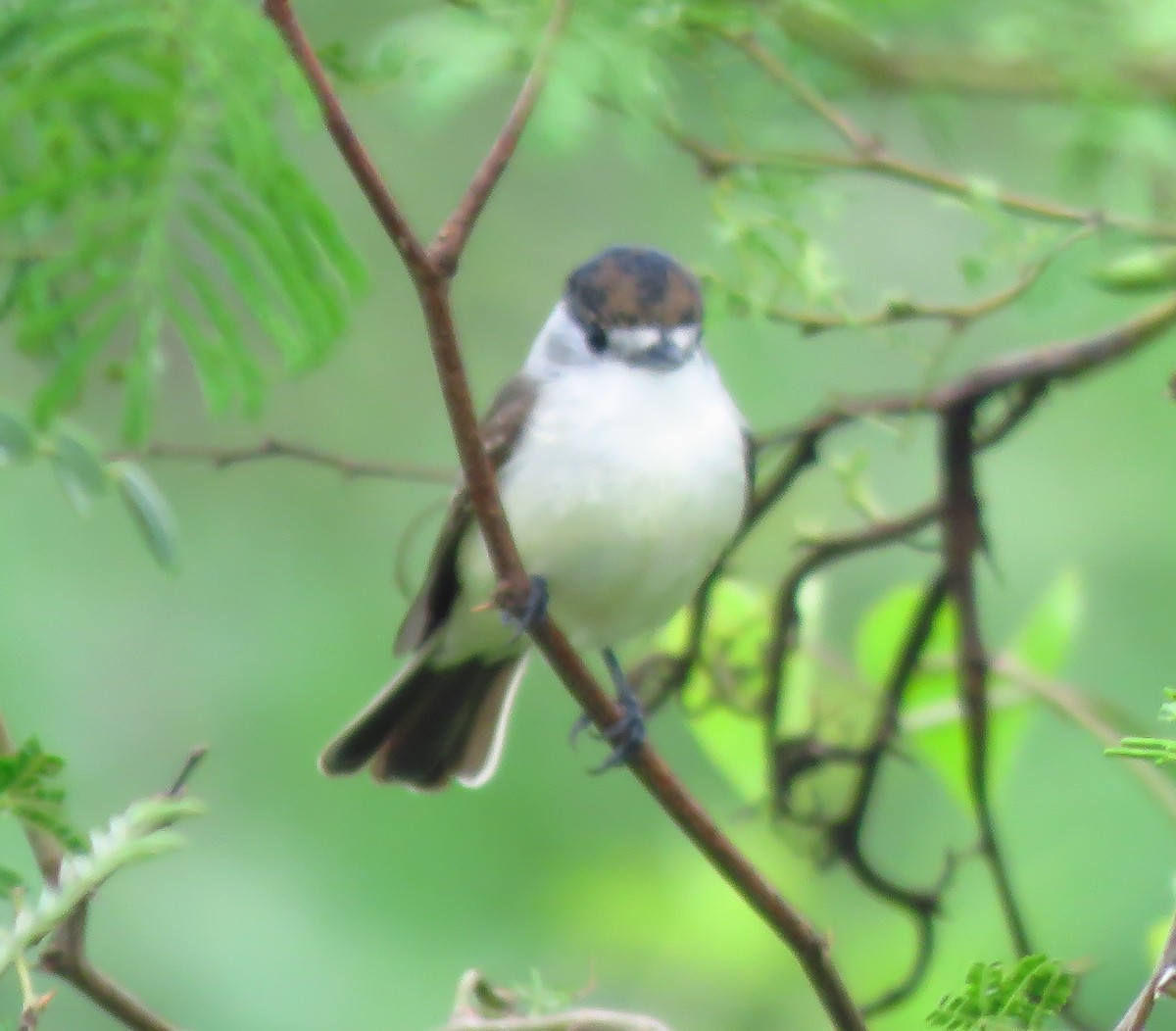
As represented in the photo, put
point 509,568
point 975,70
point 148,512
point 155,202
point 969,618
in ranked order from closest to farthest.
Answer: point 509,568 < point 148,512 < point 155,202 < point 969,618 < point 975,70

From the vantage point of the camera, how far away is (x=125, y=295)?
7.30 ft

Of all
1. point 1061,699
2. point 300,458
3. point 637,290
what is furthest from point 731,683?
point 300,458

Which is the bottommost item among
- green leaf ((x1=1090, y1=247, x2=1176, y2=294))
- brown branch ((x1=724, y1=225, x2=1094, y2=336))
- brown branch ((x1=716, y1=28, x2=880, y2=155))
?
brown branch ((x1=724, y1=225, x2=1094, y2=336))

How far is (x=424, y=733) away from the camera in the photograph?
→ 3137 mm

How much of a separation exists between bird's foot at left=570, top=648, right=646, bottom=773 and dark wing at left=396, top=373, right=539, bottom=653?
26cm

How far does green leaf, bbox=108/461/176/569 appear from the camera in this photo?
6.66 feet

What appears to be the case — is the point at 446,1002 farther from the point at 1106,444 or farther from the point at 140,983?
the point at 1106,444

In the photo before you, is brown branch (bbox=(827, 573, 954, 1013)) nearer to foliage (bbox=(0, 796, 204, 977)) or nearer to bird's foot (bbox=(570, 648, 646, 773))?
bird's foot (bbox=(570, 648, 646, 773))

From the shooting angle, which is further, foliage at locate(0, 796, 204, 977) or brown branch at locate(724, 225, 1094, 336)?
brown branch at locate(724, 225, 1094, 336)

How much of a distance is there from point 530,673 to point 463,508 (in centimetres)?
175

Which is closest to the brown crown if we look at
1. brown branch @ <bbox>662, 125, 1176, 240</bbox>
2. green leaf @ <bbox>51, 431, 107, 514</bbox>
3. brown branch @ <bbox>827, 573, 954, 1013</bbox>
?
brown branch @ <bbox>662, 125, 1176, 240</bbox>

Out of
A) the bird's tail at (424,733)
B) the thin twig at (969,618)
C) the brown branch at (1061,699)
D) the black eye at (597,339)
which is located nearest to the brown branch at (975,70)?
the black eye at (597,339)

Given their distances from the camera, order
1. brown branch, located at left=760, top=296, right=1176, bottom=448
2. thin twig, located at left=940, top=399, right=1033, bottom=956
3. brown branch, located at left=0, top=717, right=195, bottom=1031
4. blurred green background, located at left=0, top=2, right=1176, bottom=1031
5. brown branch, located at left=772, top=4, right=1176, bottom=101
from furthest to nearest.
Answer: blurred green background, located at left=0, top=2, right=1176, bottom=1031
brown branch, located at left=772, top=4, right=1176, bottom=101
brown branch, located at left=760, top=296, right=1176, bottom=448
thin twig, located at left=940, top=399, right=1033, bottom=956
brown branch, located at left=0, top=717, right=195, bottom=1031

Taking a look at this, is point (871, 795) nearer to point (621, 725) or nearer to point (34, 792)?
point (621, 725)
